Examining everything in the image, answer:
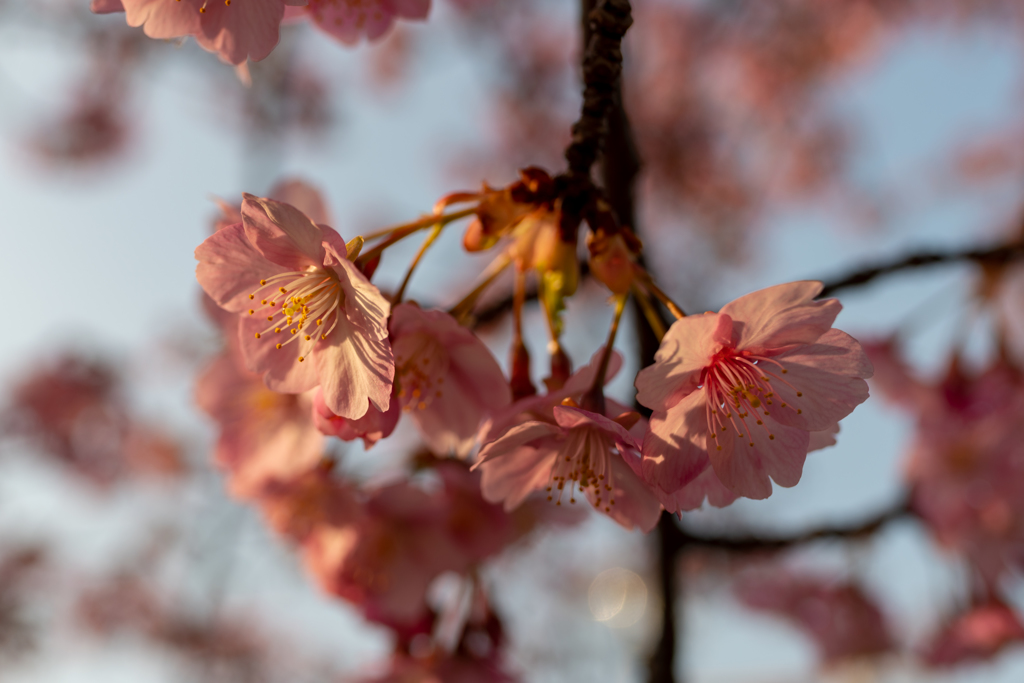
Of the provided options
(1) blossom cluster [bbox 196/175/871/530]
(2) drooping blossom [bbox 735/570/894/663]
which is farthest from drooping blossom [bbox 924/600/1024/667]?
(1) blossom cluster [bbox 196/175/871/530]

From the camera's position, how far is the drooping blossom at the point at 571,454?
85 cm

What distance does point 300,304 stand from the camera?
1.02m

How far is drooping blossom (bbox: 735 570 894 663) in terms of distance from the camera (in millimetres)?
2703

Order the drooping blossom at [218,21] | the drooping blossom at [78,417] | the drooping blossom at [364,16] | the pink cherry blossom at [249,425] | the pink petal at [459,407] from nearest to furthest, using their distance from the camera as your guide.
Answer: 1. the drooping blossom at [218,21]
2. the pink petal at [459,407]
3. the drooping blossom at [364,16]
4. the pink cherry blossom at [249,425]
5. the drooping blossom at [78,417]

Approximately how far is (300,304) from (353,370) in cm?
22

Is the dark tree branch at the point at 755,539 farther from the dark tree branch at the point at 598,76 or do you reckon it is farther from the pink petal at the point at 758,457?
the dark tree branch at the point at 598,76

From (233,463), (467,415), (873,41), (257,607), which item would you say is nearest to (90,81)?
(257,607)

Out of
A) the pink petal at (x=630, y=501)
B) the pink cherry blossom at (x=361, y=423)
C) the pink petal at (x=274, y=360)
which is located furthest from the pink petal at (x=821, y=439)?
the pink petal at (x=274, y=360)

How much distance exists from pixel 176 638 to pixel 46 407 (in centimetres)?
294

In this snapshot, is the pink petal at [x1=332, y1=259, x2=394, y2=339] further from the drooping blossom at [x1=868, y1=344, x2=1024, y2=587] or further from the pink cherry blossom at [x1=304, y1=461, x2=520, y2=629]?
the drooping blossom at [x1=868, y1=344, x2=1024, y2=587]

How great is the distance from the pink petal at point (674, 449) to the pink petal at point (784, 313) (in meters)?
0.14

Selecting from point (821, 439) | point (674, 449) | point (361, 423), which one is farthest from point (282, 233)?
point (821, 439)

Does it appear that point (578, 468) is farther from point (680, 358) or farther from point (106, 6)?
point (106, 6)

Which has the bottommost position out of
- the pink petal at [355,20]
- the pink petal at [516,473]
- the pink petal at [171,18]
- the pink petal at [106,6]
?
the pink petal at [516,473]
